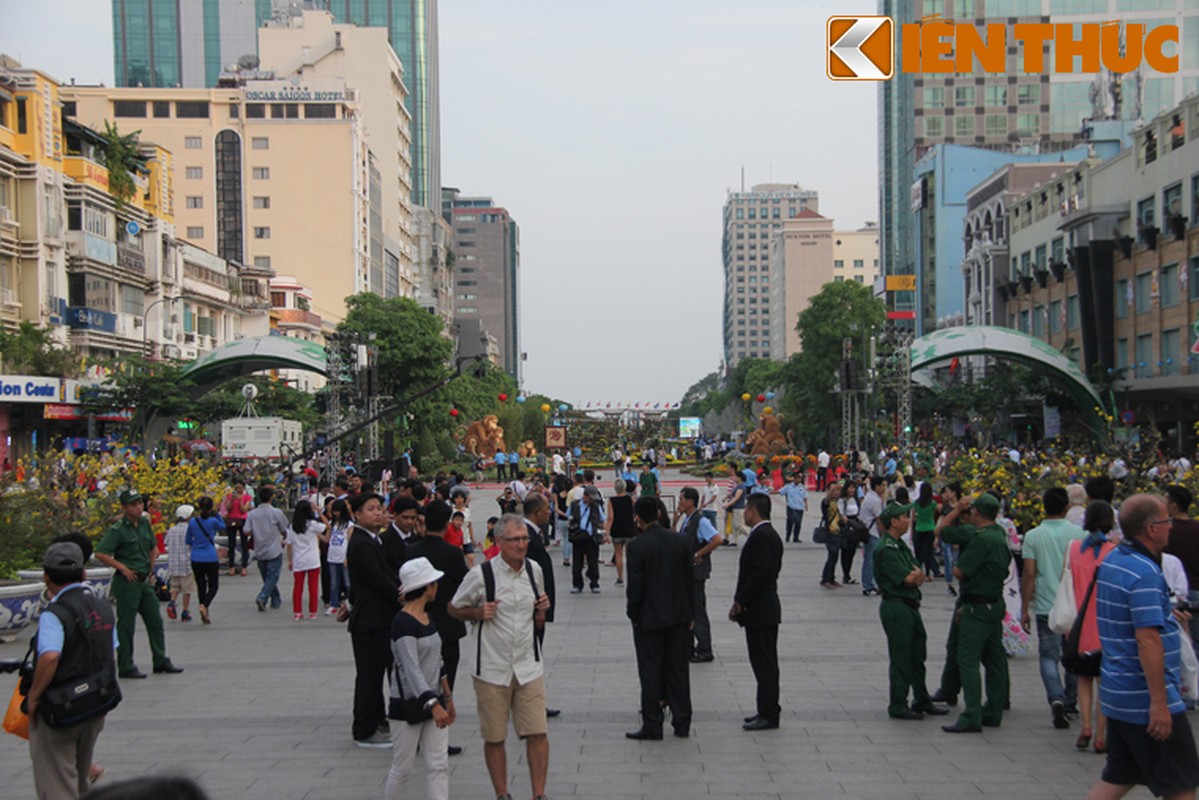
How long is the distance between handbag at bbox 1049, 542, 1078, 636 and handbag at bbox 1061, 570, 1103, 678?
3.31 feet

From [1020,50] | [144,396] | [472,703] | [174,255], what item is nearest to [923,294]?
[1020,50]

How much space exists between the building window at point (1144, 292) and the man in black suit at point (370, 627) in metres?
42.5

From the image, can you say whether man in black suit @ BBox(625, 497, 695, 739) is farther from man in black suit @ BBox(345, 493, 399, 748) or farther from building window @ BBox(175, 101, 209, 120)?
building window @ BBox(175, 101, 209, 120)

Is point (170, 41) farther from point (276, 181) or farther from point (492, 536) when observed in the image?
point (492, 536)

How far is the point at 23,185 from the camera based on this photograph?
40.3 m

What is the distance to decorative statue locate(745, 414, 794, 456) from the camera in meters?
58.8

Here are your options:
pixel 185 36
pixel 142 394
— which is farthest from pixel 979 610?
pixel 185 36

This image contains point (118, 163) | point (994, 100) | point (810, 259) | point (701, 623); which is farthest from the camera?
point (810, 259)

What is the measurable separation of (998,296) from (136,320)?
137ft

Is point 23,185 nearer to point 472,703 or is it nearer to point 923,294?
point 472,703

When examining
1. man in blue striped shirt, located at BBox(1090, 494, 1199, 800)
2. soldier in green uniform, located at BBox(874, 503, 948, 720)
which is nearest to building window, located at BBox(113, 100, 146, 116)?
soldier in green uniform, located at BBox(874, 503, 948, 720)

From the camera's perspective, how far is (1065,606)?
25.6 ft

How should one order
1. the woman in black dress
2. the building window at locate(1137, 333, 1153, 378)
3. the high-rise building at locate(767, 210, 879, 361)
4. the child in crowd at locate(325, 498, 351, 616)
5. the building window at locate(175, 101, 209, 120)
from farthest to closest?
the high-rise building at locate(767, 210, 879, 361) < the building window at locate(175, 101, 209, 120) < the building window at locate(1137, 333, 1153, 378) < the woman in black dress < the child in crowd at locate(325, 498, 351, 616)

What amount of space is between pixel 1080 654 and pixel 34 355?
3732 cm
